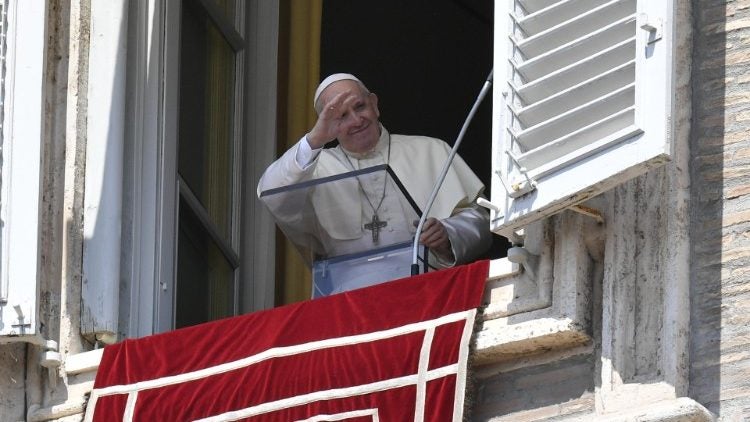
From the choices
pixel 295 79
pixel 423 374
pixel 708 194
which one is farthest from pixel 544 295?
pixel 295 79

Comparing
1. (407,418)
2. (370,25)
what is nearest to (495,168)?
(407,418)

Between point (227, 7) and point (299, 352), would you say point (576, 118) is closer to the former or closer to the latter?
point (299, 352)

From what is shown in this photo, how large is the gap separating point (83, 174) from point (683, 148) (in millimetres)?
1757

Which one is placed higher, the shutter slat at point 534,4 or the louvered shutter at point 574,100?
the shutter slat at point 534,4

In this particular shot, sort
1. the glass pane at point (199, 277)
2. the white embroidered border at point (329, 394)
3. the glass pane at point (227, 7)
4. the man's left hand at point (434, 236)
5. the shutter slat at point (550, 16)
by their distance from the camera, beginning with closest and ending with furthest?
the white embroidered border at point (329, 394), the shutter slat at point (550, 16), the man's left hand at point (434, 236), the glass pane at point (199, 277), the glass pane at point (227, 7)

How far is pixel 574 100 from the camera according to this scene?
700cm

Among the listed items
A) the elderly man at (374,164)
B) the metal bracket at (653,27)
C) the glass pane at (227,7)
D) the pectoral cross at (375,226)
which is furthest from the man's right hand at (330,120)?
the metal bracket at (653,27)

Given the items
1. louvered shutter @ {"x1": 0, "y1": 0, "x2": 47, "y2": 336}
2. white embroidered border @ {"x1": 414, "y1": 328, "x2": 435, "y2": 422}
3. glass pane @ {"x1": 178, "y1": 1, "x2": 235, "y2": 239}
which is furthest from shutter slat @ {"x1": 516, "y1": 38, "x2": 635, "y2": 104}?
glass pane @ {"x1": 178, "y1": 1, "x2": 235, "y2": 239}

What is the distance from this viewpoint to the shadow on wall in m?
6.80

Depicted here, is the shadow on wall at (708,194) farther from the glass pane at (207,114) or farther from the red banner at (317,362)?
the glass pane at (207,114)

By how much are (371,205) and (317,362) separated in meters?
1.03

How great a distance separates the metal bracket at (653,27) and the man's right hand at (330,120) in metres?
1.48

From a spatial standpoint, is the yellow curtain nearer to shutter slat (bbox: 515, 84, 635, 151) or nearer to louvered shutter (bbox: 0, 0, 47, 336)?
louvered shutter (bbox: 0, 0, 47, 336)

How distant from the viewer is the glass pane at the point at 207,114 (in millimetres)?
8484
